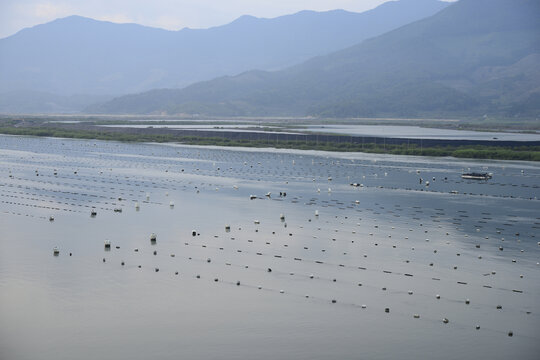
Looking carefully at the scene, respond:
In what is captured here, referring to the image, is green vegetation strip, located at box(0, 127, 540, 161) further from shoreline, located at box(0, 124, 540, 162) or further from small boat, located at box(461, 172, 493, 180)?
small boat, located at box(461, 172, 493, 180)

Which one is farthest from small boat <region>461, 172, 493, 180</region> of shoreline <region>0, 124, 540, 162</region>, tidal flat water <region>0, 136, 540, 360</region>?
shoreline <region>0, 124, 540, 162</region>

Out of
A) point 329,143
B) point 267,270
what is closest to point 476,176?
point 329,143

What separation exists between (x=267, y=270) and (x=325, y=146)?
246 ft

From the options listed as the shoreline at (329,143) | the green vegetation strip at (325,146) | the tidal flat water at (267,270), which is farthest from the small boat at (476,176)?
the shoreline at (329,143)

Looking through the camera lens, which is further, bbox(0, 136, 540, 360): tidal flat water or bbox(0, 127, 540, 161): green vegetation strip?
bbox(0, 127, 540, 161): green vegetation strip

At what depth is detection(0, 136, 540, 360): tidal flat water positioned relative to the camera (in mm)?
25250

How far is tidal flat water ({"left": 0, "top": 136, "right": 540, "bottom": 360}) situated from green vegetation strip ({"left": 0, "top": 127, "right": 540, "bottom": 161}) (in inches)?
1084

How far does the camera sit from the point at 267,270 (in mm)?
33500

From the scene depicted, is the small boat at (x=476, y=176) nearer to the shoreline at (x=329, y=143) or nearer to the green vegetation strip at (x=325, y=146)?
the green vegetation strip at (x=325, y=146)

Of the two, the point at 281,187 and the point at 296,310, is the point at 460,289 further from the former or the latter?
the point at 281,187

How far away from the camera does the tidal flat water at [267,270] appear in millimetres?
25250

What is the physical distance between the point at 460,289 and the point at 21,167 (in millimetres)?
55719

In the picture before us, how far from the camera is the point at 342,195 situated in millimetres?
58938

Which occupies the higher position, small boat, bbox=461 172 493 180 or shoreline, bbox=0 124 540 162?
shoreline, bbox=0 124 540 162
